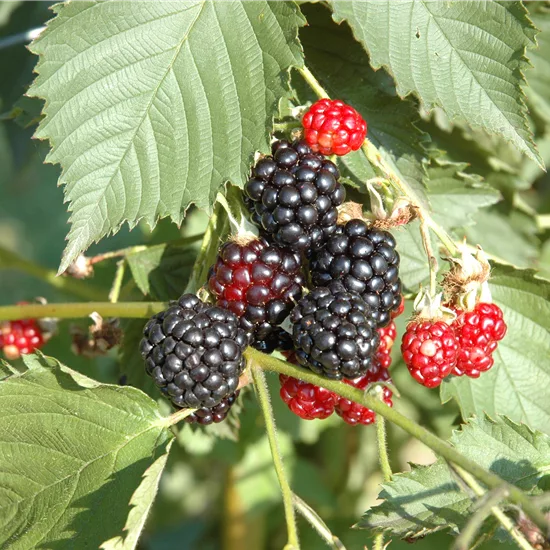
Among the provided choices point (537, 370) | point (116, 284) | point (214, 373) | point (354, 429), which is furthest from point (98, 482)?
point (354, 429)

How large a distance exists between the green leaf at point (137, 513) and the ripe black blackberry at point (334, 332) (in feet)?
0.99

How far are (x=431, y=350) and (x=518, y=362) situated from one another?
0.44 m

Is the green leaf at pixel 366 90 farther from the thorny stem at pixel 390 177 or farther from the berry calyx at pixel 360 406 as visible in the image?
the berry calyx at pixel 360 406

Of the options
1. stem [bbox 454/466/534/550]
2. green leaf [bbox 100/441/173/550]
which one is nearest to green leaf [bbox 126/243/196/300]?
green leaf [bbox 100/441/173/550]

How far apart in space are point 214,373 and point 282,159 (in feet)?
1.28

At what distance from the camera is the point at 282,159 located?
4.47 ft

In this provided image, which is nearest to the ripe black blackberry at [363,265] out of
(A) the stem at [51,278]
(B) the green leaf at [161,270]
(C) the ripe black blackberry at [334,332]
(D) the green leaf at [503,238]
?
(C) the ripe black blackberry at [334,332]

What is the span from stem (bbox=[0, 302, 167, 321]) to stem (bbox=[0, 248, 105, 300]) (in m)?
0.66

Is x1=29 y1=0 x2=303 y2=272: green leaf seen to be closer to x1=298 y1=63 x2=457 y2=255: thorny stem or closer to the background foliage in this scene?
the background foliage

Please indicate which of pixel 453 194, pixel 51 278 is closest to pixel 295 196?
pixel 453 194

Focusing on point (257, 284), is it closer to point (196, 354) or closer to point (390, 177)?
point (196, 354)

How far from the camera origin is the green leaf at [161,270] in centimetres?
172

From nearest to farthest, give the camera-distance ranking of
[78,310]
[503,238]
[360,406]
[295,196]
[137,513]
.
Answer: [137,513], [295,196], [360,406], [78,310], [503,238]

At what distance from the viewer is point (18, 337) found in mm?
1898
